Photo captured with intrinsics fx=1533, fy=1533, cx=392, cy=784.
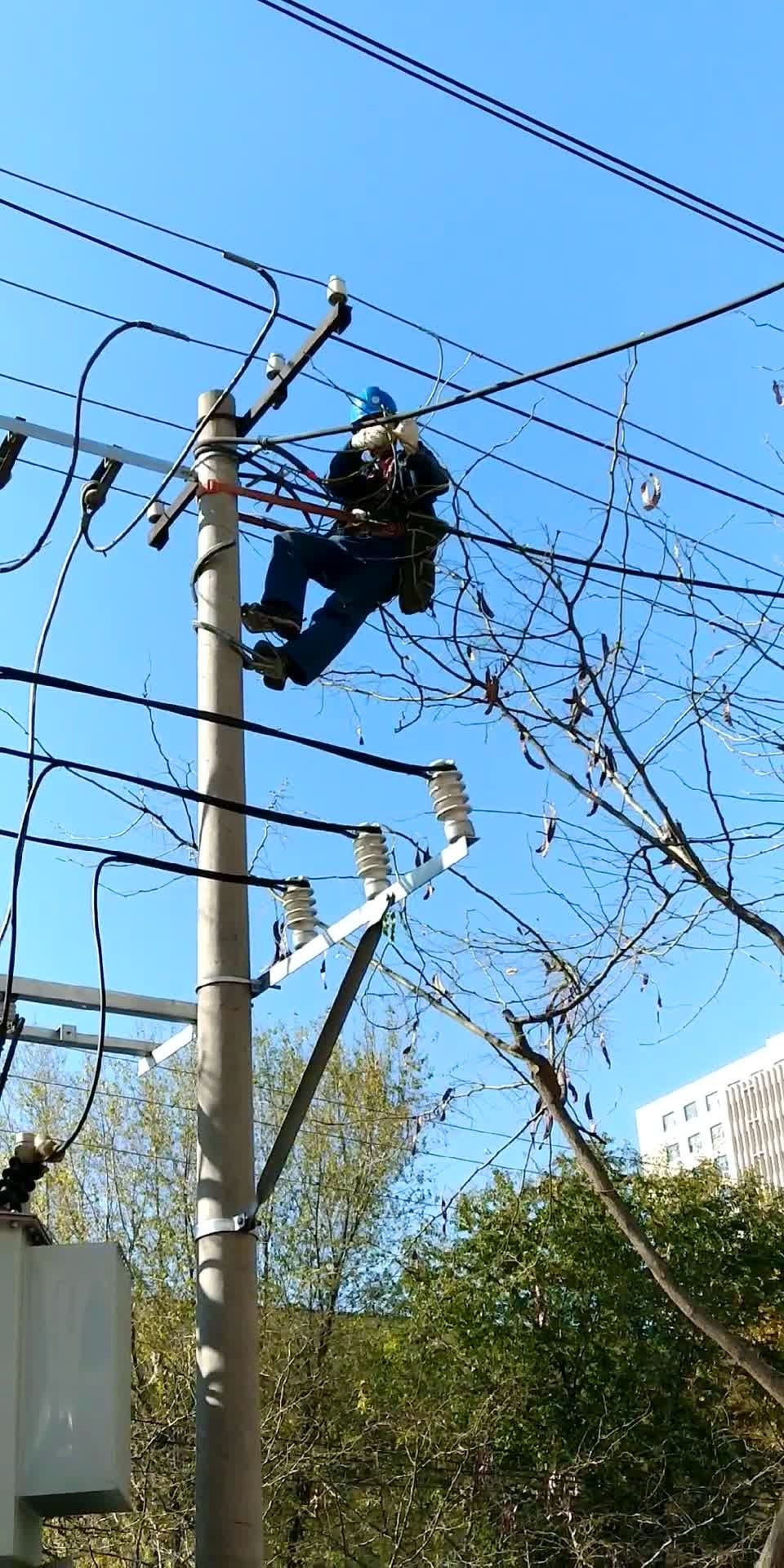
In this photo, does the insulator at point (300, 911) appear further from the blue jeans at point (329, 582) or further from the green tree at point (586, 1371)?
the green tree at point (586, 1371)

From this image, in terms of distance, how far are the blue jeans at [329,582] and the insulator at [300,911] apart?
2.53 feet

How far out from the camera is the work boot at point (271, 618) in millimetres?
5418

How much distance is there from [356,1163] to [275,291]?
12.7m

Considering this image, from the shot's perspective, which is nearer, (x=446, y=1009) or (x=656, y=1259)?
(x=656, y=1259)

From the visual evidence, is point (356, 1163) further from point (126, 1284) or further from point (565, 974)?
point (126, 1284)

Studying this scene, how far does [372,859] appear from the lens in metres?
4.92

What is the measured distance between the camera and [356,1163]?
16953mm

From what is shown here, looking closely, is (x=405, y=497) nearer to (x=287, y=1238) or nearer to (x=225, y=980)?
(x=225, y=980)

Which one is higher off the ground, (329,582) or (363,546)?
(363,546)

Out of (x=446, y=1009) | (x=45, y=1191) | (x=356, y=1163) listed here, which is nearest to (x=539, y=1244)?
(x=356, y=1163)

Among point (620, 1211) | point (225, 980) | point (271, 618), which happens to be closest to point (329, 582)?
point (271, 618)

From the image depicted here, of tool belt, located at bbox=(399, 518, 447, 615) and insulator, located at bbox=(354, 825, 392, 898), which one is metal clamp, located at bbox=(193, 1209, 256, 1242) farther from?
tool belt, located at bbox=(399, 518, 447, 615)

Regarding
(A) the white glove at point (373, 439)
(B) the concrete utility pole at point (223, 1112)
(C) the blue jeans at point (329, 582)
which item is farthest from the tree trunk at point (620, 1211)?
(A) the white glove at point (373, 439)

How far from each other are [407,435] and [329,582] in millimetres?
674
